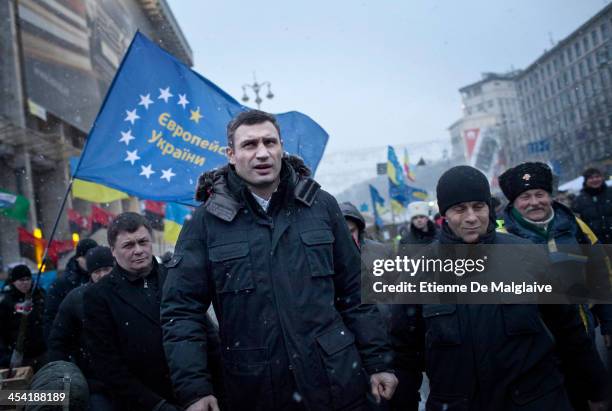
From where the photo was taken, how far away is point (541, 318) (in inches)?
102

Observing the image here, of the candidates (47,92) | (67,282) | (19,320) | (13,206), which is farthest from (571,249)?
(47,92)

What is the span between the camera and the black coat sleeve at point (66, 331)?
3906 mm

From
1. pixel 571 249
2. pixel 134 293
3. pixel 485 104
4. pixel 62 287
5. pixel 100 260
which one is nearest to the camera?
pixel 571 249

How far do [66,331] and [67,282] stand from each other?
2102mm

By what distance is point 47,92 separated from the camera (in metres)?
21.0

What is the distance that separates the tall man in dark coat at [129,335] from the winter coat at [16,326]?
322 cm

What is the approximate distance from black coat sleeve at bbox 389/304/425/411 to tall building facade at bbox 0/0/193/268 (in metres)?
14.1

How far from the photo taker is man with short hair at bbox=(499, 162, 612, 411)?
125 inches

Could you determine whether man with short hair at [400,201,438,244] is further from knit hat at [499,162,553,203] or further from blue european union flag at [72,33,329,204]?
knit hat at [499,162,553,203]

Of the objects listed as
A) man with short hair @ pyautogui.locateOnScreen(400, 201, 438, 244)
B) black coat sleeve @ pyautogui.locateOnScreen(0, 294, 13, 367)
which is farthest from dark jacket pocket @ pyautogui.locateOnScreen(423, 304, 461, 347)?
black coat sleeve @ pyautogui.locateOnScreen(0, 294, 13, 367)

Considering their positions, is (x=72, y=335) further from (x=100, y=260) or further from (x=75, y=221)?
Result: (x=75, y=221)

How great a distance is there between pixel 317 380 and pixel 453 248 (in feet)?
3.08

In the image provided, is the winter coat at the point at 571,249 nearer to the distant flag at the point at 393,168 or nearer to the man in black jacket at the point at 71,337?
the man in black jacket at the point at 71,337

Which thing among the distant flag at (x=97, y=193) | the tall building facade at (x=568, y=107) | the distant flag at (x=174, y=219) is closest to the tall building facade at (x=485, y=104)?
the tall building facade at (x=568, y=107)
